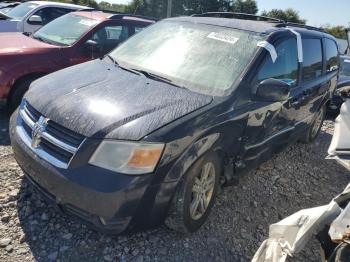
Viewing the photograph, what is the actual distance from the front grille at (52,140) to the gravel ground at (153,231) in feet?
2.20

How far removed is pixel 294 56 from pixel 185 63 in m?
1.40

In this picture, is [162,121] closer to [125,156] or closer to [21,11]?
[125,156]

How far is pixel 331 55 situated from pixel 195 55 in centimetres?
295

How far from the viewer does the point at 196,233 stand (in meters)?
3.15

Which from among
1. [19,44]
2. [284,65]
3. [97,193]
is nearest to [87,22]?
[19,44]

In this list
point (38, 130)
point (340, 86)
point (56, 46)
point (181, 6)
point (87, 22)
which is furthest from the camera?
point (181, 6)

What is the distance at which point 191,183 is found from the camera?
283cm

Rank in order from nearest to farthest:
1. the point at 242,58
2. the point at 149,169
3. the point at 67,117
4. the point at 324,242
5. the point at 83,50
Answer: the point at 324,242 < the point at 149,169 < the point at 67,117 < the point at 242,58 < the point at 83,50

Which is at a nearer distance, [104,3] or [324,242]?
[324,242]

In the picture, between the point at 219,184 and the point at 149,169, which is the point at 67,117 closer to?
the point at 149,169

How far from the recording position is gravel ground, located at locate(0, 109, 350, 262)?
9.10 feet

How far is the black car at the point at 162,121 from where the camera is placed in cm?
248

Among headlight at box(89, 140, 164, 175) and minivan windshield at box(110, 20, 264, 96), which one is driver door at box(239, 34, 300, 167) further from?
headlight at box(89, 140, 164, 175)

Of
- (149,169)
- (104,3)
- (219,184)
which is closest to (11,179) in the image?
(149,169)
